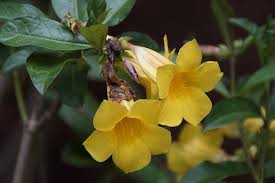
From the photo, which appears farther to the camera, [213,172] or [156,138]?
[213,172]

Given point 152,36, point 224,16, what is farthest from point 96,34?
point 152,36

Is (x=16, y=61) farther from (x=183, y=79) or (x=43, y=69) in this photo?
(x=183, y=79)

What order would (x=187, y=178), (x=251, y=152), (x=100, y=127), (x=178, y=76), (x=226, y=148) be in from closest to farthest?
1. (x=100, y=127)
2. (x=178, y=76)
3. (x=187, y=178)
4. (x=251, y=152)
5. (x=226, y=148)

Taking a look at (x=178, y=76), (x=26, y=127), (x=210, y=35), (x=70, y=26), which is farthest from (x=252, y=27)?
(x=210, y=35)

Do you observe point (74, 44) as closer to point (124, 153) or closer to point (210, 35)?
point (124, 153)

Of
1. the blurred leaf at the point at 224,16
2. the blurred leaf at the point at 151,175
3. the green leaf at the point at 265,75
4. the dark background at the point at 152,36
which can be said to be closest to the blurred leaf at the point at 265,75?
the green leaf at the point at 265,75

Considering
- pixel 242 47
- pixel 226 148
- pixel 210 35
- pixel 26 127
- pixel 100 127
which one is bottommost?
pixel 226 148

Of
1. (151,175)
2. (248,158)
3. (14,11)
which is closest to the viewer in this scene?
(14,11)
